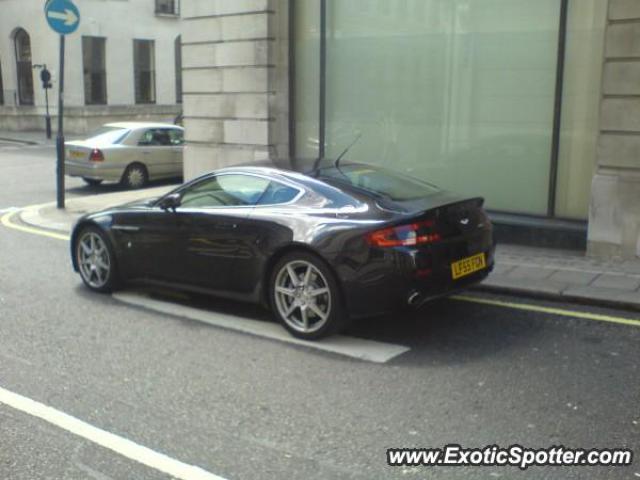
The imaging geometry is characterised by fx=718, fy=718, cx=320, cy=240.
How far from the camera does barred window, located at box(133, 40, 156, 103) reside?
37969 millimetres

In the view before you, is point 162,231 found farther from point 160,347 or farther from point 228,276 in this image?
point 160,347

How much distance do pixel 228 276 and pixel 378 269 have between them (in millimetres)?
1510

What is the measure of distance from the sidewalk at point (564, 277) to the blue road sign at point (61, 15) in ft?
25.5

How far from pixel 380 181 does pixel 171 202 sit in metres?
1.96

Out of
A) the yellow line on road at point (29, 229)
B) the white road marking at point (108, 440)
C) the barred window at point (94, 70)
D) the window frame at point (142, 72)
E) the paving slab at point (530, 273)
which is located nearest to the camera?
the white road marking at point (108, 440)

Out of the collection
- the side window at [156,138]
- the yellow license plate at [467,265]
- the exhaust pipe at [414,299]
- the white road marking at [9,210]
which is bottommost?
the white road marking at [9,210]

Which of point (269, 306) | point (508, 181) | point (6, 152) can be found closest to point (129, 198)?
point (508, 181)

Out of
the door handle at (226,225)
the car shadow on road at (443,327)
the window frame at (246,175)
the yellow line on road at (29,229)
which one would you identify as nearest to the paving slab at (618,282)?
the car shadow on road at (443,327)

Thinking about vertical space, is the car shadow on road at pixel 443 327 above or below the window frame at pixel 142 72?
below

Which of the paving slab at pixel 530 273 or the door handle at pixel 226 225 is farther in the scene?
the paving slab at pixel 530 273

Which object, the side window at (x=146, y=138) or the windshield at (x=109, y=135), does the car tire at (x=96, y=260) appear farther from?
the side window at (x=146, y=138)

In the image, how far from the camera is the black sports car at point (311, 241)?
209 inches

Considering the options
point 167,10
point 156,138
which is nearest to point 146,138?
point 156,138

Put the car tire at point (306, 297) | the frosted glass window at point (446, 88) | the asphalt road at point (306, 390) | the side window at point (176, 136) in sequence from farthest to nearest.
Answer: the side window at point (176, 136) < the frosted glass window at point (446, 88) < the car tire at point (306, 297) < the asphalt road at point (306, 390)
